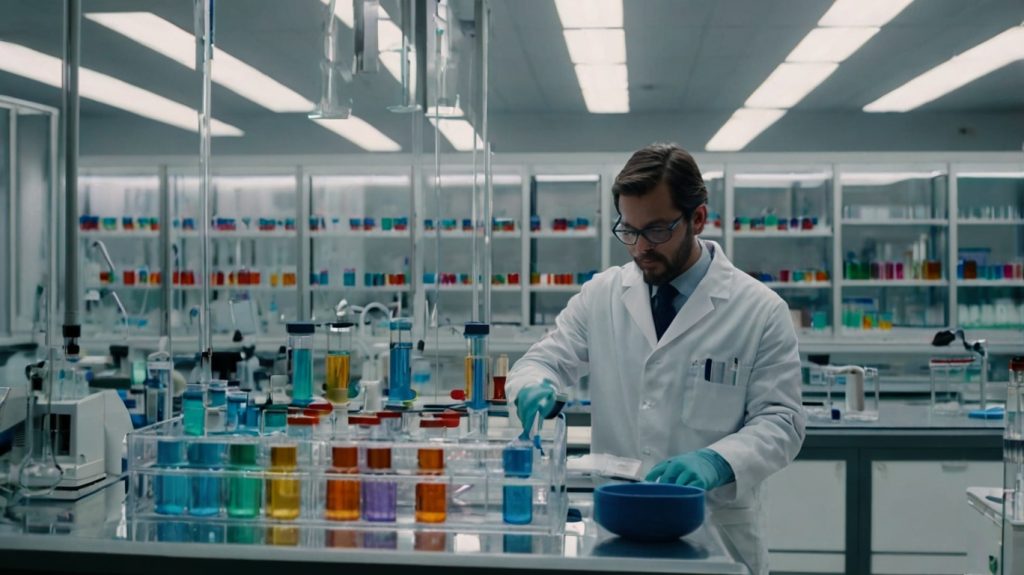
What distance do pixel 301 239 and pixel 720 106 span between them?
3695 mm

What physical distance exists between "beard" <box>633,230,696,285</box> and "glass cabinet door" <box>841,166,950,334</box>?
460cm

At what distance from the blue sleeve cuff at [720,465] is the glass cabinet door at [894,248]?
493 cm

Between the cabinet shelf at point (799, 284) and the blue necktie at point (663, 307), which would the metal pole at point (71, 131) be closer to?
the blue necktie at point (663, 307)

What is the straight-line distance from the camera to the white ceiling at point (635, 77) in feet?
16.6

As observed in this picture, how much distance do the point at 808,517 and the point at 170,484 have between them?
2.97 meters

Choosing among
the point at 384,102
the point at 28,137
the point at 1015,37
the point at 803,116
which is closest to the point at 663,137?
the point at 803,116

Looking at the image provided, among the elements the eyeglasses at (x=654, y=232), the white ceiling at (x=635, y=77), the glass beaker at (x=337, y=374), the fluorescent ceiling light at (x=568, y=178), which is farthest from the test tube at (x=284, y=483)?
the fluorescent ceiling light at (x=568, y=178)

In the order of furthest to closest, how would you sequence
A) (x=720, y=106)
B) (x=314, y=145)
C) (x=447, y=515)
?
(x=314, y=145) < (x=720, y=106) < (x=447, y=515)

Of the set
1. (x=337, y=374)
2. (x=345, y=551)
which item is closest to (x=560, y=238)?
(x=337, y=374)

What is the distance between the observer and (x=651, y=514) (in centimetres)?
147

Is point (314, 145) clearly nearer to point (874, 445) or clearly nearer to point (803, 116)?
point (803, 116)

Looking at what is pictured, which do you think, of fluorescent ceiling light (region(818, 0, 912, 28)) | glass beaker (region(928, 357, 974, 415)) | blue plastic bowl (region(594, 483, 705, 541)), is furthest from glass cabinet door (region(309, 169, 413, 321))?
blue plastic bowl (region(594, 483, 705, 541))

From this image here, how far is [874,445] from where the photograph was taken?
3.82 meters

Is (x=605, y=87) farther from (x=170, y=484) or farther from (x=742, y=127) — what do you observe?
(x=170, y=484)
